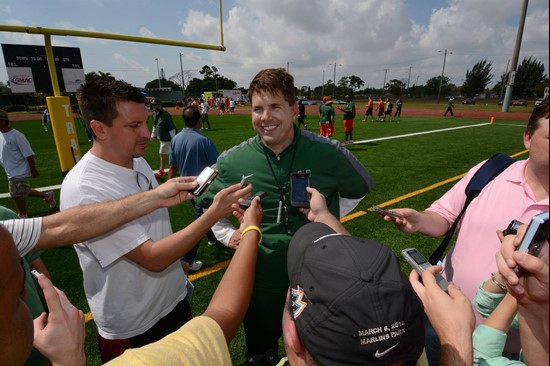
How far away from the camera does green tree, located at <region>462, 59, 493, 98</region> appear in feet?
183

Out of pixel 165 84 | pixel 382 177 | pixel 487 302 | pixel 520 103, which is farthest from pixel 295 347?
pixel 165 84

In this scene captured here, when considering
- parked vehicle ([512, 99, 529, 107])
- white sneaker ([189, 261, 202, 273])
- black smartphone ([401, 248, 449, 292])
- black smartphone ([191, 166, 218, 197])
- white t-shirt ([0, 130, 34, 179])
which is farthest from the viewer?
parked vehicle ([512, 99, 529, 107])

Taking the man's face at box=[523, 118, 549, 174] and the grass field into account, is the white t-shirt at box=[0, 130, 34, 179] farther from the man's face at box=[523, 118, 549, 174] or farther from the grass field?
the man's face at box=[523, 118, 549, 174]

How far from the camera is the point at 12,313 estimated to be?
2.74 ft

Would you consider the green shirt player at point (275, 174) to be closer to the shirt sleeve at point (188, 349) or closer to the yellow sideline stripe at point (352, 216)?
the shirt sleeve at point (188, 349)

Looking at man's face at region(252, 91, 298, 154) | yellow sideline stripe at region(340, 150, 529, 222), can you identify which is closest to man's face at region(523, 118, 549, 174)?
man's face at region(252, 91, 298, 154)

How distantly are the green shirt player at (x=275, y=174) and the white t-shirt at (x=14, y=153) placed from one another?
5.38 metres

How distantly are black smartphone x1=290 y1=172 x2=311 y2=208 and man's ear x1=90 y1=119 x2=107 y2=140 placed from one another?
1.41 metres

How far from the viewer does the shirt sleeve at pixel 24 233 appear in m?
1.63

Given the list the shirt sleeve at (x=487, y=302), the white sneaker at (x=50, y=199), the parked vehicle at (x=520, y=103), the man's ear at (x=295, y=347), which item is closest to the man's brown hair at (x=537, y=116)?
the shirt sleeve at (x=487, y=302)

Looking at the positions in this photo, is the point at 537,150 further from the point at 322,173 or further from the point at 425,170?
the point at 425,170

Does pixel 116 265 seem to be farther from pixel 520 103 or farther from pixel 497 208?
pixel 520 103

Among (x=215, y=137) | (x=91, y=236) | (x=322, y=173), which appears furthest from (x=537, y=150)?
(x=215, y=137)

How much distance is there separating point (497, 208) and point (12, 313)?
2412 mm
